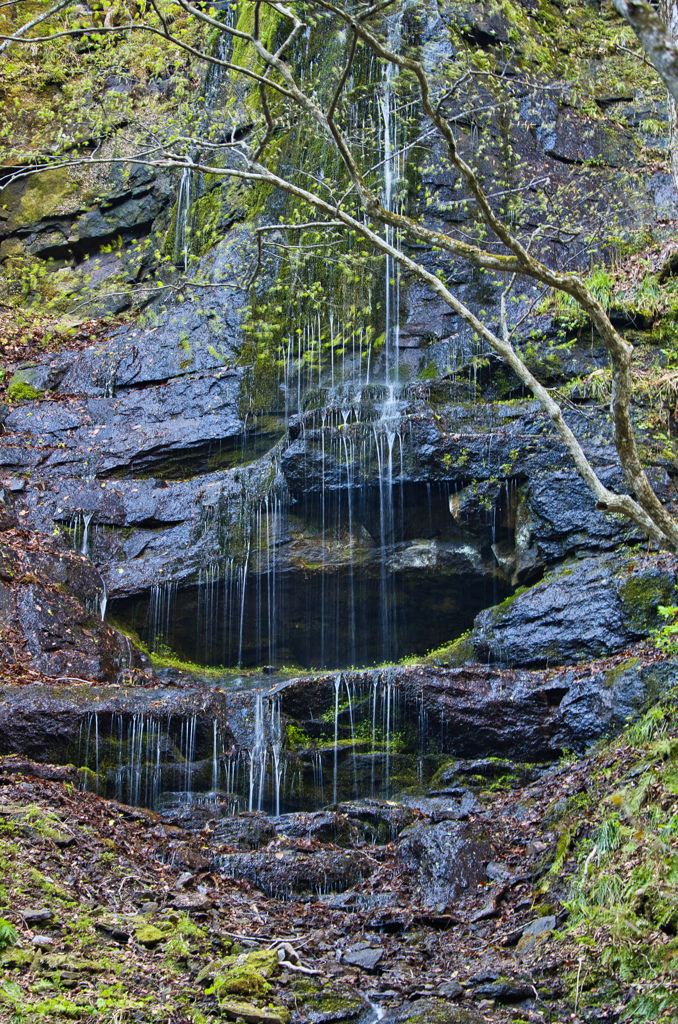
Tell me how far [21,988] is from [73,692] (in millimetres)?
4889

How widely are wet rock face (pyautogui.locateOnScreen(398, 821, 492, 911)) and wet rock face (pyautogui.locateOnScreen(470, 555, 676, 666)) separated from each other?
332 centimetres

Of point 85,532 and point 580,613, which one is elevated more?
point 85,532

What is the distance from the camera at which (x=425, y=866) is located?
7.07 metres

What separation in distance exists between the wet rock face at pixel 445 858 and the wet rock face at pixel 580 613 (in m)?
3.32

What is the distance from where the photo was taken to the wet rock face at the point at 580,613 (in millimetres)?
9602

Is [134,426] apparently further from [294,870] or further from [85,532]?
[294,870]

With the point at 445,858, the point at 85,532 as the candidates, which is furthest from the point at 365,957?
the point at 85,532

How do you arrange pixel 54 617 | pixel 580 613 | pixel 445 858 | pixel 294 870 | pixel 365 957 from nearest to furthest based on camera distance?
pixel 365 957 < pixel 445 858 < pixel 294 870 < pixel 580 613 < pixel 54 617

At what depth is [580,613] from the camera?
10.0 m

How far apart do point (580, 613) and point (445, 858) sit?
4076 millimetres

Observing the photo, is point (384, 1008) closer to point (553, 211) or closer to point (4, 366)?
point (553, 211)

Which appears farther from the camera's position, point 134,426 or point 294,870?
point 134,426

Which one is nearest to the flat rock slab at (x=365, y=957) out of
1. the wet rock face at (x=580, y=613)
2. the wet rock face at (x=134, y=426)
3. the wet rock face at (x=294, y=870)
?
the wet rock face at (x=294, y=870)

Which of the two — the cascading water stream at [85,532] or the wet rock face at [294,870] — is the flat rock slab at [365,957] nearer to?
the wet rock face at [294,870]
